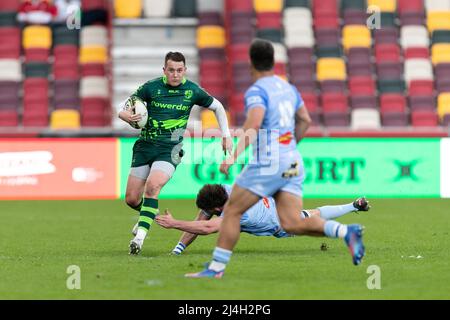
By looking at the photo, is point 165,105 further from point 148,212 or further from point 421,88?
point 421,88

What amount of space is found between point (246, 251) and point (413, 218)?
225 inches

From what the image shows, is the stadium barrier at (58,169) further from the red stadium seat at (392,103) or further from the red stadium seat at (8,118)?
the red stadium seat at (392,103)

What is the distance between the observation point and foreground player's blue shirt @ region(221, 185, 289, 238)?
1185 centimetres

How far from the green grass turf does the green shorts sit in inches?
40.0

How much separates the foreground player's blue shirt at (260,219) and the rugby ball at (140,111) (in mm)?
1235

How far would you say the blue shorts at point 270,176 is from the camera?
9.32 meters

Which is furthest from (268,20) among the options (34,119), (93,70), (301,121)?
(301,121)

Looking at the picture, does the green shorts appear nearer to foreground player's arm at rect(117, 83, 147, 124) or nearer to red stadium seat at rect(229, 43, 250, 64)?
foreground player's arm at rect(117, 83, 147, 124)

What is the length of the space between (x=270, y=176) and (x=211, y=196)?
2.30 metres

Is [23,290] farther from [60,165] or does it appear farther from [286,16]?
[286,16]

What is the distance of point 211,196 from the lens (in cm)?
1155

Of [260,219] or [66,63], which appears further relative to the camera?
[66,63]

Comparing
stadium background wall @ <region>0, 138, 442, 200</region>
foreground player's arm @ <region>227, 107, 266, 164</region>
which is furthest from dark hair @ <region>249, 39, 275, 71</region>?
stadium background wall @ <region>0, 138, 442, 200</region>

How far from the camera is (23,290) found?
29.6 feet
